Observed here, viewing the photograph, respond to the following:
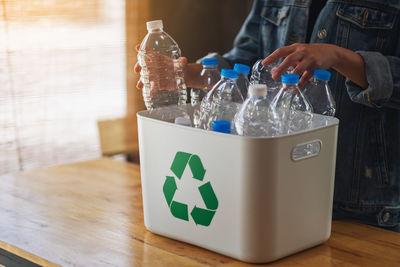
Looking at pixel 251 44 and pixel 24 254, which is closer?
pixel 24 254

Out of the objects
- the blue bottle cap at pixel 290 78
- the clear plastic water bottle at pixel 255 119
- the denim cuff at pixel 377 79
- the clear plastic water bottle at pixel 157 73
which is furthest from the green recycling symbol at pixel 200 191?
the denim cuff at pixel 377 79

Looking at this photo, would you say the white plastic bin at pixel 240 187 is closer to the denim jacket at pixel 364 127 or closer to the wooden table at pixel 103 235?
the wooden table at pixel 103 235

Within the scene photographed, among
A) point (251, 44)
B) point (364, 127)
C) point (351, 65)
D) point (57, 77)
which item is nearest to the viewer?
point (351, 65)

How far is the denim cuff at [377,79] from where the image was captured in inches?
47.3

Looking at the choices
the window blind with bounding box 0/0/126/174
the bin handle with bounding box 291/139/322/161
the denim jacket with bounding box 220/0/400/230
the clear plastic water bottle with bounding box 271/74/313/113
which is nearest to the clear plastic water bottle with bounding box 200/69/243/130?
the clear plastic water bottle with bounding box 271/74/313/113

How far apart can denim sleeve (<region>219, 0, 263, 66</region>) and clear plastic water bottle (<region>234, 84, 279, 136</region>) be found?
2.01 feet

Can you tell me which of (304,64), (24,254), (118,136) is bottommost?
(118,136)

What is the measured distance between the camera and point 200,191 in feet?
3.37

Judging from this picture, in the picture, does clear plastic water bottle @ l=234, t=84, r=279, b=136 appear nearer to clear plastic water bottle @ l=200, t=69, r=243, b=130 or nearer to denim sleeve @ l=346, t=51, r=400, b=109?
clear plastic water bottle @ l=200, t=69, r=243, b=130

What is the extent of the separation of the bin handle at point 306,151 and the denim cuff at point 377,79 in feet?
0.91

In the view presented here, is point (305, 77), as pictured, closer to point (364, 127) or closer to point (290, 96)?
point (290, 96)

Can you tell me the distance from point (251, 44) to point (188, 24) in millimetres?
2057

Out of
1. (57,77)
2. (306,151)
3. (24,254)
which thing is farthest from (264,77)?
(57,77)

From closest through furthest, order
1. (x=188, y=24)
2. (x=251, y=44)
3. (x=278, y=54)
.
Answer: (x=278, y=54)
(x=251, y=44)
(x=188, y=24)
